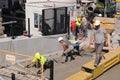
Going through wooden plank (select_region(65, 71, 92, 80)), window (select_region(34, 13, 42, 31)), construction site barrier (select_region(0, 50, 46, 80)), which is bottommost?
construction site barrier (select_region(0, 50, 46, 80))

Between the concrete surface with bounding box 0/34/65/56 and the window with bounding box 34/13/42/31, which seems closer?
the concrete surface with bounding box 0/34/65/56

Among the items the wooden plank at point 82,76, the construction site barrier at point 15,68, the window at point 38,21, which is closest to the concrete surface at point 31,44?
the construction site barrier at point 15,68

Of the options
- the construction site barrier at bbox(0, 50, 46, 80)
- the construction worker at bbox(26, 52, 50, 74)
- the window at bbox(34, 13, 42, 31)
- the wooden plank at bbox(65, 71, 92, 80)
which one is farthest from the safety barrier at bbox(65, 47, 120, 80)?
the window at bbox(34, 13, 42, 31)

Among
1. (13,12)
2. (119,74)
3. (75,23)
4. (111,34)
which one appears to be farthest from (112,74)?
(13,12)

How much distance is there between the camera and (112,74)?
1426 cm

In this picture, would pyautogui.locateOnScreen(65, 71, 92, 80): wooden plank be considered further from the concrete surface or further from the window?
the window

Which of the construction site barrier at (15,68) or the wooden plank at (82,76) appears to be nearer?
the wooden plank at (82,76)

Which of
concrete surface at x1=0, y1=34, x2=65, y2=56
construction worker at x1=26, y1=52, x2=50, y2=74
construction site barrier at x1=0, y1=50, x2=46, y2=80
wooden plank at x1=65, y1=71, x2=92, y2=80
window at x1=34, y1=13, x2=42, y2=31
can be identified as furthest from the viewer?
window at x1=34, y1=13, x2=42, y2=31


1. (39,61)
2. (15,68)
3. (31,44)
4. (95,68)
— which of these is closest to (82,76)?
(95,68)

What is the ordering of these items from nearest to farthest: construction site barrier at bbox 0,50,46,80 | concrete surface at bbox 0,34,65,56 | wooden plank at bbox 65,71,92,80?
wooden plank at bbox 65,71,92,80
construction site barrier at bbox 0,50,46,80
concrete surface at bbox 0,34,65,56

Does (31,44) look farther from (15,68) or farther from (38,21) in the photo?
(15,68)

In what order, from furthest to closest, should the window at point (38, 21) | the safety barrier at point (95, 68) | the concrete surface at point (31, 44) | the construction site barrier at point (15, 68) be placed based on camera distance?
the window at point (38, 21) → the concrete surface at point (31, 44) → the construction site barrier at point (15, 68) → the safety barrier at point (95, 68)

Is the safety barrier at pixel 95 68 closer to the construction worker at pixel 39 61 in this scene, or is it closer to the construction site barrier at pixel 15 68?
the construction site barrier at pixel 15 68

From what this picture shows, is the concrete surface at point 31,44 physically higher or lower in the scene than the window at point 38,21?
lower
